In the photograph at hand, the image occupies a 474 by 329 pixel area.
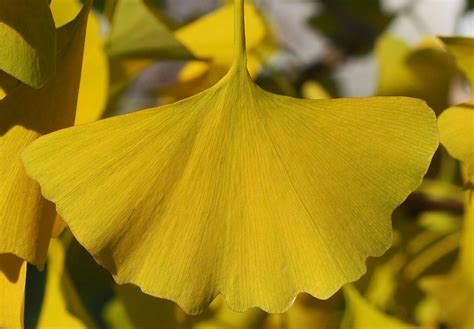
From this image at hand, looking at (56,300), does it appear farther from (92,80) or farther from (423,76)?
(423,76)

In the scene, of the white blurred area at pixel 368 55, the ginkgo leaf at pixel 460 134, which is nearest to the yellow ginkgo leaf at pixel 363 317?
the ginkgo leaf at pixel 460 134

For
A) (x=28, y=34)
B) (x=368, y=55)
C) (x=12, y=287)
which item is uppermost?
(x=28, y=34)

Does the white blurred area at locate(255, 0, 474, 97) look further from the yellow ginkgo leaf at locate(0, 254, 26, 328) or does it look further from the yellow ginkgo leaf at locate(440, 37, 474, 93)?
the yellow ginkgo leaf at locate(0, 254, 26, 328)

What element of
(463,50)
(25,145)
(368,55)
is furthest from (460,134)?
(368,55)

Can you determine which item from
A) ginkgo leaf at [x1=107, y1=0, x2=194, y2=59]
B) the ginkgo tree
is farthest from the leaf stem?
ginkgo leaf at [x1=107, y1=0, x2=194, y2=59]

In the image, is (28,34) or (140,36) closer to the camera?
(28,34)

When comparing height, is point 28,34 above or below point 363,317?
above

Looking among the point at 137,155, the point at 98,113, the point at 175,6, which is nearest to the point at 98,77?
the point at 98,113
